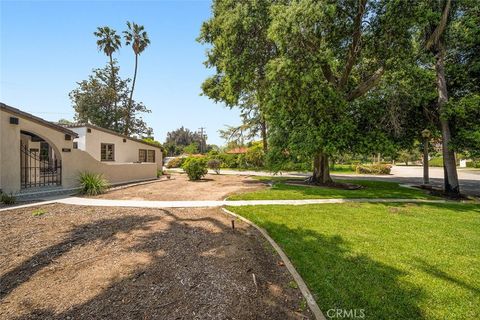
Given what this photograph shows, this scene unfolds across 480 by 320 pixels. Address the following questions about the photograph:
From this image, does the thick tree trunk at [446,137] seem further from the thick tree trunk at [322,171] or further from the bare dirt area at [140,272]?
the bare dirt area at [140,272]

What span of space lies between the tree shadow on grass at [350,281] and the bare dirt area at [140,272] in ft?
1.53

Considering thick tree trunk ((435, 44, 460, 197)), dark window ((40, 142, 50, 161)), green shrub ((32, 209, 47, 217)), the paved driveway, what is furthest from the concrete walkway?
the paved driveway

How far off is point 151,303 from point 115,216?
5.26 metres

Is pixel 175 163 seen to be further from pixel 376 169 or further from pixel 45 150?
pixel 376 169

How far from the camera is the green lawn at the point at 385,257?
3.62 meters

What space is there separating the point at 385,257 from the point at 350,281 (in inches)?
61.9

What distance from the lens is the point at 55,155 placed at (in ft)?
49.0

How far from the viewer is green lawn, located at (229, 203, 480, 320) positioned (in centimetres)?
362

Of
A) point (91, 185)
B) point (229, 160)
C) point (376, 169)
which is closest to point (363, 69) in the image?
point (376, 169)

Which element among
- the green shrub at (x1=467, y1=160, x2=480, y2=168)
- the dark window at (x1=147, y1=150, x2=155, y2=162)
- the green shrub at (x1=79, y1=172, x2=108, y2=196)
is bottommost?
the green shrub at (x1=79, y1=172, x2=108, y2=196)

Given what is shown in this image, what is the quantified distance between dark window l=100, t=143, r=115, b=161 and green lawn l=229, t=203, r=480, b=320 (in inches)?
620

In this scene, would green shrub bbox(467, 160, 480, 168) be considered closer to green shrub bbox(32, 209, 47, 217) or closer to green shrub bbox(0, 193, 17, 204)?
green shrub bbox(32, 209, 47, 217)

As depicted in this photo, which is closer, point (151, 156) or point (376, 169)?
point (151, 156)

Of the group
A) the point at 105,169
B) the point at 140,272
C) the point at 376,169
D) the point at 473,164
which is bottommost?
the point at 140,272
